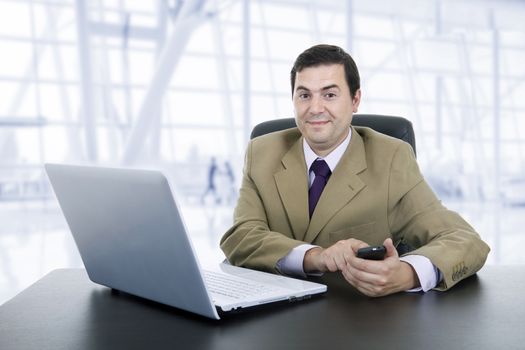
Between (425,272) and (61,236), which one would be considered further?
(61,236)

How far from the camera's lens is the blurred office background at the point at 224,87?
1127cm

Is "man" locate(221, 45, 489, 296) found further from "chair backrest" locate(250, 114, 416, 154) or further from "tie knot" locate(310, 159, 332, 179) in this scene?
"chair backrest" locate(250, 114, 416, 154)

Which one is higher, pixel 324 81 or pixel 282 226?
pixel 324 81

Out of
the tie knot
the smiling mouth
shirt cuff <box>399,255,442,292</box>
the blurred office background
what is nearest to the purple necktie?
the tie knot

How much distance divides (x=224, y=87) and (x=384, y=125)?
13511 millimetres

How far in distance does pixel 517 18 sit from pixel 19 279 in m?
12.6

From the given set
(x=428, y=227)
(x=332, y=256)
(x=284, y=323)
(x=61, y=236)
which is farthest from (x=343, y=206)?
(x=61, y=236)

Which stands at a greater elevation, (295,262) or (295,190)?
(295,190)

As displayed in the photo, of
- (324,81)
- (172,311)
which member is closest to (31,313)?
(172,311)

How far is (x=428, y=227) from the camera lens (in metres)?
1.86

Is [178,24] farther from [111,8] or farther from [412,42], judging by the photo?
[412,42]

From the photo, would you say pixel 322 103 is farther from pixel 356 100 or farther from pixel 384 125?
pixel 384 125

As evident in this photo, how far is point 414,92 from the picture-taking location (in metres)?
17.8

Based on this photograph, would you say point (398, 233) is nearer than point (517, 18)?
Yes
